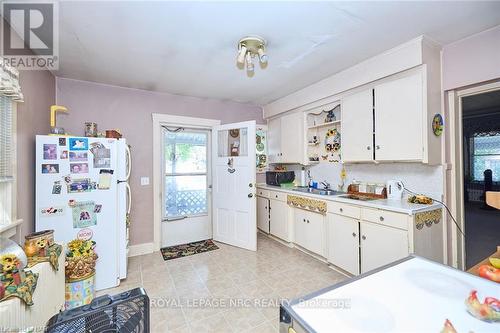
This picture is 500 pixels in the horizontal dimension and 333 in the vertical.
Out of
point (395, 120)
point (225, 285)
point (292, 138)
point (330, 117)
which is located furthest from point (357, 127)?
point (225, 285)

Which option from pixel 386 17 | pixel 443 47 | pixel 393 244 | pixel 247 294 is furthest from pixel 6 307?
pixel 443 47

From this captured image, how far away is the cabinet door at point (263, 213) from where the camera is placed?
3.92 metres

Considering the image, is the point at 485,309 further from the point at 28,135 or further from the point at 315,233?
the point at 28,135

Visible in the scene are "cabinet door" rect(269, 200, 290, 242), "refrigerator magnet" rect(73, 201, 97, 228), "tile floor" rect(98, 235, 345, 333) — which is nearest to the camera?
"tile floor" rect(98, 235, 345, 333)

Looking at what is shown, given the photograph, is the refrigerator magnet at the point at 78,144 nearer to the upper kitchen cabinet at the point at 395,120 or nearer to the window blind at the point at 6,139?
the window blind at the point at 6,139

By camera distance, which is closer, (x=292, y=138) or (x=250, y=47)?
(x=250, y=47)

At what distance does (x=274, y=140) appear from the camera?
428cm

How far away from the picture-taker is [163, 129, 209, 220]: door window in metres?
3.66

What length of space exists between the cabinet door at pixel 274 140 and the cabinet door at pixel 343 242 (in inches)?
66.9

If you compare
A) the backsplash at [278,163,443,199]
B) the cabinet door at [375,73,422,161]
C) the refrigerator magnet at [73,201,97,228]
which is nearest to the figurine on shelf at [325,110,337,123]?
the backsplash at [278,163,443,199]

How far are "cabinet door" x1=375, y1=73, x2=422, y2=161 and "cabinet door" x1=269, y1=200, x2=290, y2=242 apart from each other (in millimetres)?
1584

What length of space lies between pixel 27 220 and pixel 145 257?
1.51 meters

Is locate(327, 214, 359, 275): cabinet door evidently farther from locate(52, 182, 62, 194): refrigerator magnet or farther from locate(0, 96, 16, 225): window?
locate(0, 96, 16, 225): window

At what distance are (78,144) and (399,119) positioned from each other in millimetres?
3308
